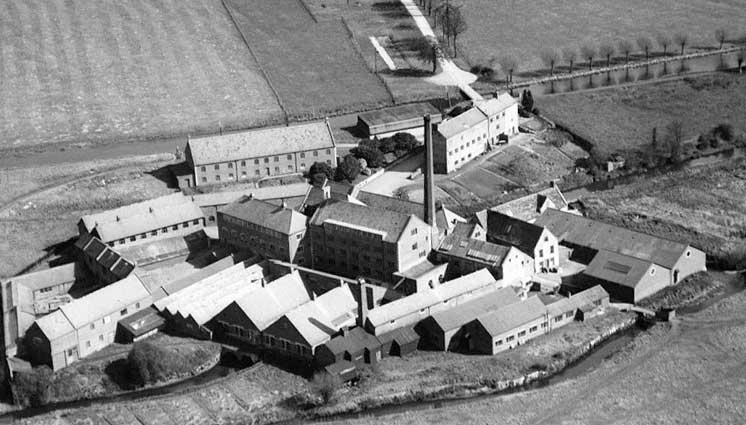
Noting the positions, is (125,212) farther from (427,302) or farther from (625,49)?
(625,49)

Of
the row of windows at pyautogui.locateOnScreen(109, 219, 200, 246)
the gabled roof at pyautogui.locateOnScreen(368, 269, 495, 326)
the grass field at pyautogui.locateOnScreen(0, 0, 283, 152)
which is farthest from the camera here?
the grass field at pyautogui.locateOnScreen(0, 0, 283, 152)

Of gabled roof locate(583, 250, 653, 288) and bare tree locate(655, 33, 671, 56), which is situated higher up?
gabled roof locate(583, 250, 653, 288)

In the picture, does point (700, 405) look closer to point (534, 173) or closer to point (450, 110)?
point (534, 173)

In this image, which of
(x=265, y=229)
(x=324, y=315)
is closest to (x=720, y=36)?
(x=265, y=229)

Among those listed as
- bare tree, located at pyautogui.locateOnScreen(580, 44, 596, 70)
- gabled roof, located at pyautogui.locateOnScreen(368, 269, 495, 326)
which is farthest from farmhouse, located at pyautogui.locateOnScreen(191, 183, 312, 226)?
bare tree, located at pyautogui.locateOnScreen(580, 44, 596, 70)

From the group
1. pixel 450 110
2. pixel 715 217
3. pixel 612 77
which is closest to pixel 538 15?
pixel 612 77

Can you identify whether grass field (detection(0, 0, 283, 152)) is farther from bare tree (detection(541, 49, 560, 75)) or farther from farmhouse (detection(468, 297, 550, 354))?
farmhouse (detection(468, 297, 550, 354))
